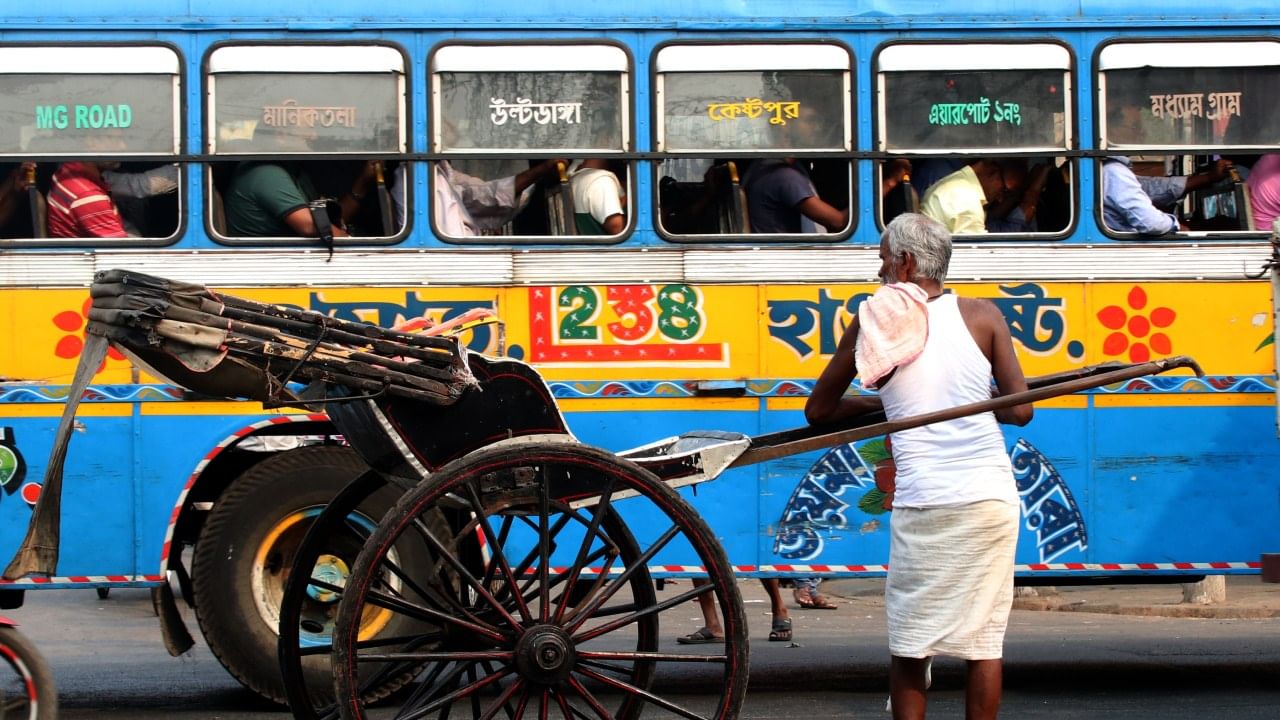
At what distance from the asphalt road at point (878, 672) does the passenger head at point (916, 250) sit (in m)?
2.79

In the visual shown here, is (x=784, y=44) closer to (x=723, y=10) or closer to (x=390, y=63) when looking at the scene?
(x=723, y=10)

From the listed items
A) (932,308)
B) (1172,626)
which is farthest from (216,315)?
(1172,626)

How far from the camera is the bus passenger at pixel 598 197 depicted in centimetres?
726

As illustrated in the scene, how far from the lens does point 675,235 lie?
7.27m

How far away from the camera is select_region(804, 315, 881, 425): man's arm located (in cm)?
491

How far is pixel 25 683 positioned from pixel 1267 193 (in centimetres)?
565

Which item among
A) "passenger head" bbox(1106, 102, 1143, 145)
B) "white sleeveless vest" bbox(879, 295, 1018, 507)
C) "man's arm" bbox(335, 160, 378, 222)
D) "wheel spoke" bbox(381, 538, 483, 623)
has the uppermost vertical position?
"passenger head" bbox(1106, 102, 1143, 145)

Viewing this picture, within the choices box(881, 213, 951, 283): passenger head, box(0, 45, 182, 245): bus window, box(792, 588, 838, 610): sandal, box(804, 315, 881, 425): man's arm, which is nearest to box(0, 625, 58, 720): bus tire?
box(0, 45, 182, 245): bus window

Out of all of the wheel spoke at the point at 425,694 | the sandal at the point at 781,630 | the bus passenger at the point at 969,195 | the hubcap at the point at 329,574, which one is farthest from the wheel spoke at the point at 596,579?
the sandal at the point at 781,630

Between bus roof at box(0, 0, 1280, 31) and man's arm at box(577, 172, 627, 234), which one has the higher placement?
bus roof at box(0, 0, 1280, 31)

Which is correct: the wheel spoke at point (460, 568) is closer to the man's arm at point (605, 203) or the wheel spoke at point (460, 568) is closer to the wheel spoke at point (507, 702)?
the wheel spoke at point (507, 702)

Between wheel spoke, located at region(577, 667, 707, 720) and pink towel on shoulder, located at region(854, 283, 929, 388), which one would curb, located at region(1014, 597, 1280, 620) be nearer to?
pink towel on shoulder, located at region(854, 283, 929, 388)

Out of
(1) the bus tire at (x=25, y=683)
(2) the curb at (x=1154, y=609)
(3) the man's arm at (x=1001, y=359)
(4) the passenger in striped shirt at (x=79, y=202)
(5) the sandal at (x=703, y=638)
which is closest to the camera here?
(3) the man's arm at (x=1001, y=359)

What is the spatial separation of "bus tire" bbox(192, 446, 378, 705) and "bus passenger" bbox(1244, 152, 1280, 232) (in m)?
4.15
